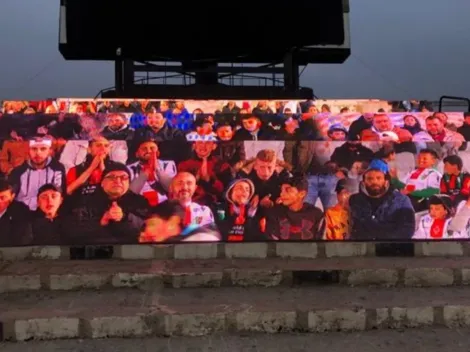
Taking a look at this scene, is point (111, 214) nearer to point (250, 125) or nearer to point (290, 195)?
point (250, 125)

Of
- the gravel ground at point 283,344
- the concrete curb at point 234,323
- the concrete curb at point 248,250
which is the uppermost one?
the concrete curb at point 248,250

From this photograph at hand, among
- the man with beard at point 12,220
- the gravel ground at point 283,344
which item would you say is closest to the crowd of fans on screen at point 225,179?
the man with beard at point 12,220

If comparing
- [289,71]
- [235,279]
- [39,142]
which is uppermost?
[289,71]

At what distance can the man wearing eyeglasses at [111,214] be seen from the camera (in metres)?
5.88

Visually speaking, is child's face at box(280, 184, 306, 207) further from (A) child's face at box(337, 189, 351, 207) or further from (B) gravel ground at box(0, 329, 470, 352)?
(B) gravel ground at box(0, 329, 470, 352)

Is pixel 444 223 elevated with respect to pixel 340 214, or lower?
lower

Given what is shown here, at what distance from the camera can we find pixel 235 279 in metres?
5.23

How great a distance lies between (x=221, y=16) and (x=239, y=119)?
40.6 ft

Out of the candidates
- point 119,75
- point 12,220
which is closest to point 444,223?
point 12,220

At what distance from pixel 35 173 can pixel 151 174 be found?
4.21 feet

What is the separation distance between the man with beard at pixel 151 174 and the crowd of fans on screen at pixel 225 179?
0.01 metres

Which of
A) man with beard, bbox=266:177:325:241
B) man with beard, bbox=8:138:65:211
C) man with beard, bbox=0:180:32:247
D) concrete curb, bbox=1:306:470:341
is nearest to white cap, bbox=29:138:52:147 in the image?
man with beard, bbox=8:138:65:211

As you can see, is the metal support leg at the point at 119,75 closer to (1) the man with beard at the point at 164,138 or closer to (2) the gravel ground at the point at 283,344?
(1) the man with beard at the point at 164,138

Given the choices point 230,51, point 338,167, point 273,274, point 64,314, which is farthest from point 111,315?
point 230,51
